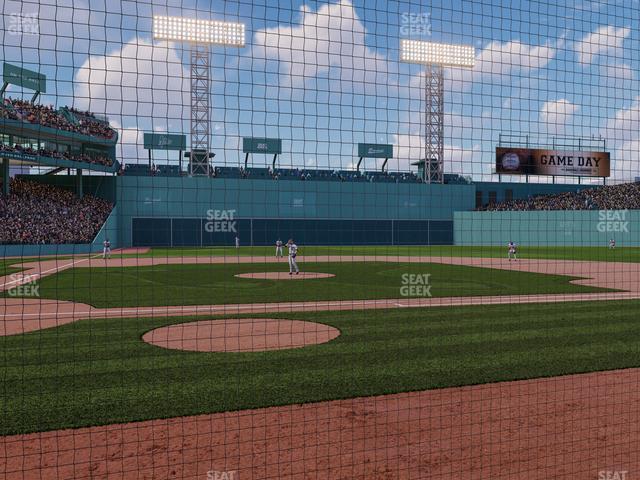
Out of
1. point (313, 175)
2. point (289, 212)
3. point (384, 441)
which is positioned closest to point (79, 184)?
point (289, 212)

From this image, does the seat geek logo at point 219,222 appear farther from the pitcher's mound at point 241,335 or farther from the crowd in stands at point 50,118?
the pitcher's mound at point 241,335

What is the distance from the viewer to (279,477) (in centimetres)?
460

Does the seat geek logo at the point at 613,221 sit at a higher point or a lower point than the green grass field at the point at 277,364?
higher

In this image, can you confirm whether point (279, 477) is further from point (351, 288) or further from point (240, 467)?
point (351, 288)

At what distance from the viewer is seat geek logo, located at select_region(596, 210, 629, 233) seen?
145 feet

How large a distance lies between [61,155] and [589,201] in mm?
40689

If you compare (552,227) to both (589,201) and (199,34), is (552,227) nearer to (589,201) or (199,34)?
(589,201)

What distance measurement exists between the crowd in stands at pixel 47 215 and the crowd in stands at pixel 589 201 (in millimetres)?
33590

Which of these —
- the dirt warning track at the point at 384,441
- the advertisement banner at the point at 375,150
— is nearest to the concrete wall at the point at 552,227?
the advertisement banner at the point at 375,150

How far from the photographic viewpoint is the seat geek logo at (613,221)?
4434 cm

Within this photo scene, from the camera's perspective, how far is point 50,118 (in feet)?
120
